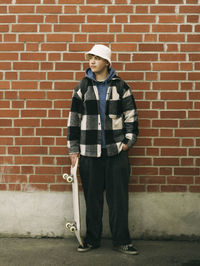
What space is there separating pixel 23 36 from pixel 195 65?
200 centimetres

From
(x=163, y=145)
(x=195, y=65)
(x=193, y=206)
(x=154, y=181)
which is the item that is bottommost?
(x=193, y=206)

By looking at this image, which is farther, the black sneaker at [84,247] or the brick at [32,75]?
the brick at [32,75]

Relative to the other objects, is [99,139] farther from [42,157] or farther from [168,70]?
[168,70]

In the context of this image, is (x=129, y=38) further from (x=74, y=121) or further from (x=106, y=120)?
(x=74, y=121)

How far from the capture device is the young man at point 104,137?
388cm

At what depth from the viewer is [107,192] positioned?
402 cm

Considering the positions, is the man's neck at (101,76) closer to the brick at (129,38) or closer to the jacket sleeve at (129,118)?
the jacket sleeve at (129,118)

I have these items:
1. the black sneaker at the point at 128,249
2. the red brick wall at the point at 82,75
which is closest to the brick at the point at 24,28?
the red brick wall at the point at 82,75

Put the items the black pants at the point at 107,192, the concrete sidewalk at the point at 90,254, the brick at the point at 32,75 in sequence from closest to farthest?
the concrete sidewalk at the point at 90,254 → the black pants at the point at 107,192 → the brick at the point at 32,75

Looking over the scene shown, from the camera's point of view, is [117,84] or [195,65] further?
[195,65]

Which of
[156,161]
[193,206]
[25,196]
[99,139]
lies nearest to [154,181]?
[156,161]

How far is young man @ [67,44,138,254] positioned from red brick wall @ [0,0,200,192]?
1.29 feet

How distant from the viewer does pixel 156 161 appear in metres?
4.34

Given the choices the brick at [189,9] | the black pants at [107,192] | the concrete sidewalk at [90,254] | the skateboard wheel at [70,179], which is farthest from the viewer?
the brick at [189,9]
